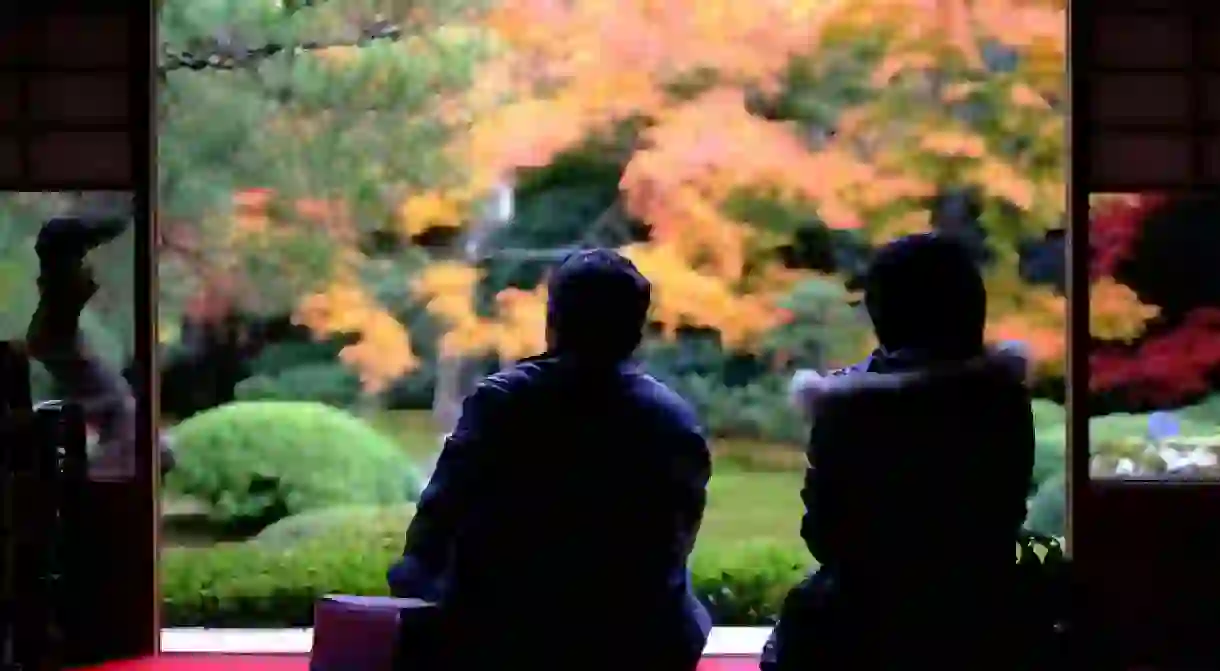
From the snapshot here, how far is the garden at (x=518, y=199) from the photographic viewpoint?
4621 millimetres

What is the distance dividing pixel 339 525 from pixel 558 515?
2.97 metres

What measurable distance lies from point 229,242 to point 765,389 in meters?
2.16

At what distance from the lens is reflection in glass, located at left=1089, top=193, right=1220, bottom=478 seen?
3857 mm

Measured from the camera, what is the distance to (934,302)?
212 centimetres

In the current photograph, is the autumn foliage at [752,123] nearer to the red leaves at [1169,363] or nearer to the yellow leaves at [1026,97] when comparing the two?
the yellow leaves at [1026,97]

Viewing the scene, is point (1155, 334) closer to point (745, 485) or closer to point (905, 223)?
point (905, 223)

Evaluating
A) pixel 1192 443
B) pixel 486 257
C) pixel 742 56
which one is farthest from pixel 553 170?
pixel 1192 443

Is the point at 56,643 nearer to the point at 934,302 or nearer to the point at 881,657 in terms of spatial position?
the point at 881,657

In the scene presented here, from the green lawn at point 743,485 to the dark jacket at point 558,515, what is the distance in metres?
2.73

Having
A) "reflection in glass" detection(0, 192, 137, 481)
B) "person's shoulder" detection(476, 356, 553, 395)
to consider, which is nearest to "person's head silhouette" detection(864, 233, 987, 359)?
"person's shoulder" detection(476, 356, 553, 395)

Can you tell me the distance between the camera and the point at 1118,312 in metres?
3.95

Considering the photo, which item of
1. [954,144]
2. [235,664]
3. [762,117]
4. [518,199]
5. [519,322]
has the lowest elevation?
[235,664]

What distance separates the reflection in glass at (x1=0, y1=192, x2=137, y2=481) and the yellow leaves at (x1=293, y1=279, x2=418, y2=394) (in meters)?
1.06

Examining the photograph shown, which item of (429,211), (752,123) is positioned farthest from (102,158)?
(752,123)
